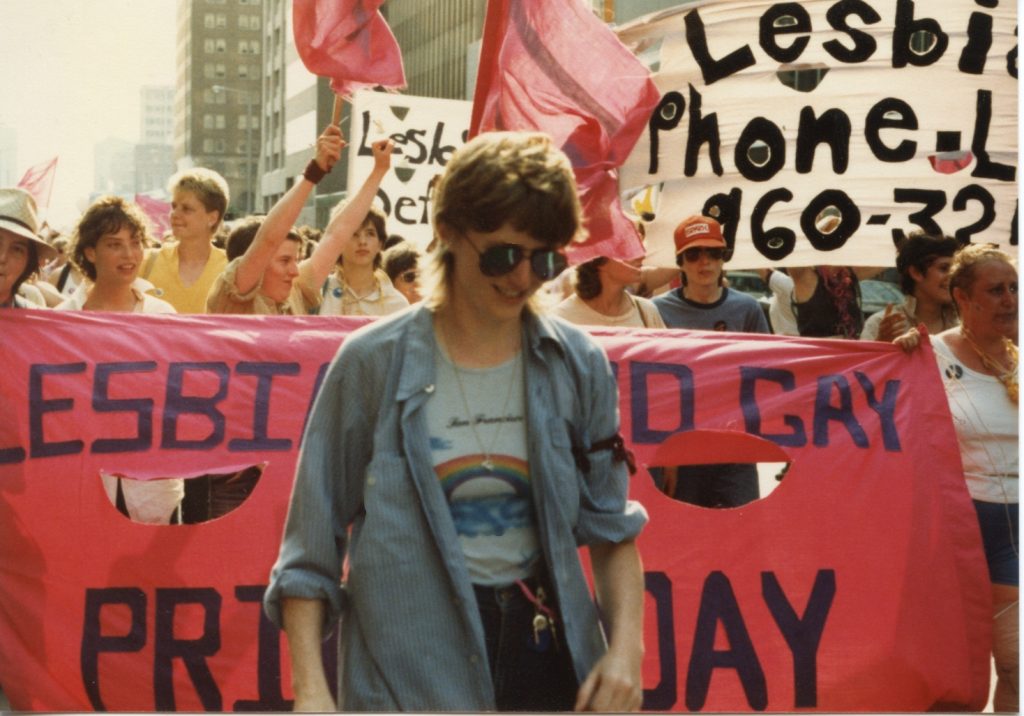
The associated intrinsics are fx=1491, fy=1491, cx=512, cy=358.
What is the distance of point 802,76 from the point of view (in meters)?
6.68

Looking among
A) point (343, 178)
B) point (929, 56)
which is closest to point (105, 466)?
point (929, 56)

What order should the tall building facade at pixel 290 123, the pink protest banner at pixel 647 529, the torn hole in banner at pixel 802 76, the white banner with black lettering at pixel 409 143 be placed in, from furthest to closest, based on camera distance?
the tall building facade at pixel 290 123, the white banner with black lettering at pixel 409 143, the torn hole in banner at pixel 802 76, the pink protest banner at pixel 647 529

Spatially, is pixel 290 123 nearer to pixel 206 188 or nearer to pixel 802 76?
pixel 802 76

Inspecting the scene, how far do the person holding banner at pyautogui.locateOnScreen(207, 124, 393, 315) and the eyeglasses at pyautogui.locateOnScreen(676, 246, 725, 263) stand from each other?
4.22 ft

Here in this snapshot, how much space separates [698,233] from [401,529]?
3.58m

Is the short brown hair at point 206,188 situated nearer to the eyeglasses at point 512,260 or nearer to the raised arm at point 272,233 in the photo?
the raised arm at point 272,233

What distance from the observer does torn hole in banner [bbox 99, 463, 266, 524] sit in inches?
193

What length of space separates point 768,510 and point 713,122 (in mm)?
1964

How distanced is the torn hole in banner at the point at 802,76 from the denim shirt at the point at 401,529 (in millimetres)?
3721

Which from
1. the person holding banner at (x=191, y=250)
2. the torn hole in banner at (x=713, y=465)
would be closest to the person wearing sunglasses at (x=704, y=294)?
the torn hole in banner at (x=713, y=465)

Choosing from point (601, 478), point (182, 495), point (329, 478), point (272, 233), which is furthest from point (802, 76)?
point (329, 478)

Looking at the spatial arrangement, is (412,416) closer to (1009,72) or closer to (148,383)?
(148,383)

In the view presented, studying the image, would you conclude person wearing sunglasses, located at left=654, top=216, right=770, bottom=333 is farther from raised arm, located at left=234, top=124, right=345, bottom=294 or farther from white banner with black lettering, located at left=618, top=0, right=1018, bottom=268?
raised arm, located at left=234, top=124, right=345, bottom=294

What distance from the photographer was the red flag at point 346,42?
609 centimetres
